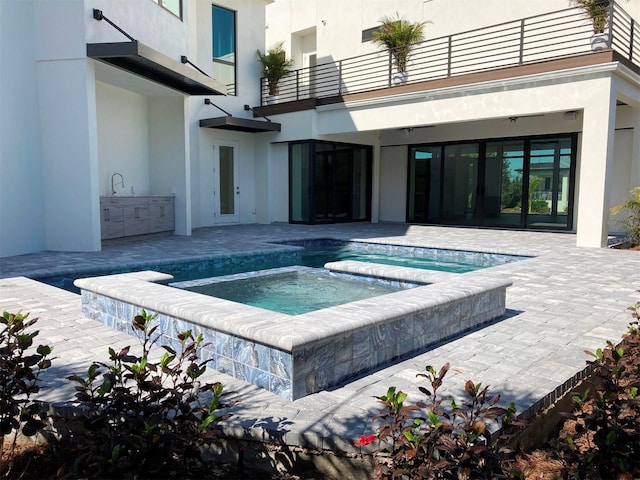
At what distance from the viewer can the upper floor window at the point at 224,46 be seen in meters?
16.2

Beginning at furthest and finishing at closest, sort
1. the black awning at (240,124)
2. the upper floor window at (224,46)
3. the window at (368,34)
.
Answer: the window at (368,34)
the upper floor window at (224,46)
the black awning at (240,124)

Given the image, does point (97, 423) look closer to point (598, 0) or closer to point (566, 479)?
point (566, 479)

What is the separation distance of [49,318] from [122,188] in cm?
806

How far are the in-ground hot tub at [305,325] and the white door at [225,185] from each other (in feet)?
37.8

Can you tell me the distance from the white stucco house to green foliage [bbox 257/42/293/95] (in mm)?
295

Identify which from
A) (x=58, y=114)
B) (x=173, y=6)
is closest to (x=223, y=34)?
(x=173, y=6)

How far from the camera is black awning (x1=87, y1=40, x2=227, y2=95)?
900cm

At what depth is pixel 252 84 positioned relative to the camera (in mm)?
17266

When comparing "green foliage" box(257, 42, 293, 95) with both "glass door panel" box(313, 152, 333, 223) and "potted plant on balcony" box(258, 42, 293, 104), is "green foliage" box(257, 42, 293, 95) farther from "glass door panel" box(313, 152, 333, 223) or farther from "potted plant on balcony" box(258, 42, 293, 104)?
"glass door panel" box(313, 152, 333, 223)

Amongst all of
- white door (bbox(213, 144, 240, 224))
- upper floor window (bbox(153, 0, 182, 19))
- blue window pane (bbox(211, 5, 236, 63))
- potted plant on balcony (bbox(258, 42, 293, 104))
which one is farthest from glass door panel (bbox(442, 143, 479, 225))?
upper floor window (bbox(153, 0, 182, 19))

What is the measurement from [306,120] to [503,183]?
6.53m

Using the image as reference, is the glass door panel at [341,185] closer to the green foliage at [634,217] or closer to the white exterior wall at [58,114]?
the white exterior wall at [58,114]

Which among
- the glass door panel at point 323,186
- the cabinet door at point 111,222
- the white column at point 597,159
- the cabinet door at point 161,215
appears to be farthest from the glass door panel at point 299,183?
the white column at point 597,159

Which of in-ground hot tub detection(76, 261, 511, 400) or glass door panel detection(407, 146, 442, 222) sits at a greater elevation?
glass door panel detection(407, 146, 442, 222)
